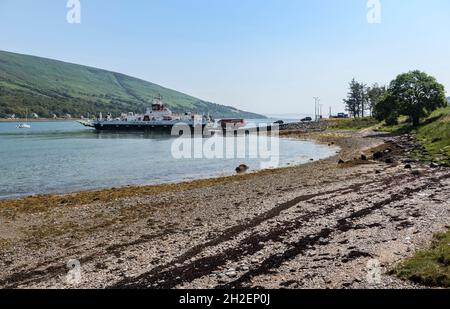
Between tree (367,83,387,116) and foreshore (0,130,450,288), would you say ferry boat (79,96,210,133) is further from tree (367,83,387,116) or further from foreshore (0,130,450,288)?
foreshore (0,130,450,288)

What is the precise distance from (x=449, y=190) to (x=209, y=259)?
16.9 metres

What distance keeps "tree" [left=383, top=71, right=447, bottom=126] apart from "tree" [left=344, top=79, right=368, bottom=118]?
71024 mm

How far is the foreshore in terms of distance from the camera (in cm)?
1255

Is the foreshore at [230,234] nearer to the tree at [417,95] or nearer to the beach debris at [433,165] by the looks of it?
the beach debris at [433,165]

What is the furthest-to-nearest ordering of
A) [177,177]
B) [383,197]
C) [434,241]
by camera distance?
[177,177], [383,197], [434,241]

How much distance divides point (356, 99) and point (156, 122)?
8222 centimetres

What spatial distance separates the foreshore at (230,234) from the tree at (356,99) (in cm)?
13078

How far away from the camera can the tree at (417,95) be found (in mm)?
79000

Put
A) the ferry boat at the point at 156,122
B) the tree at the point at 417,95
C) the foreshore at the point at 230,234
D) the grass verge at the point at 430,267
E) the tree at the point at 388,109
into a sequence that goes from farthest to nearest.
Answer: the ferry boat at the point at 156,122, the tree at the point at 388,109, the tree at the point at 417,95, the foreshore at the point at 230,234, the grass verge at the point at 430,267

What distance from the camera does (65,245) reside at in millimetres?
17938

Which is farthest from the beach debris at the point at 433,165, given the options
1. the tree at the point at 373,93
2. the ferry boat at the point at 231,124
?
the ferry boat at the point at 231,124

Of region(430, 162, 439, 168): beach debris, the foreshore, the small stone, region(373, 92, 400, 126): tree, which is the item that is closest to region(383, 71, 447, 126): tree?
region(373, 92, 400, 126): tree
